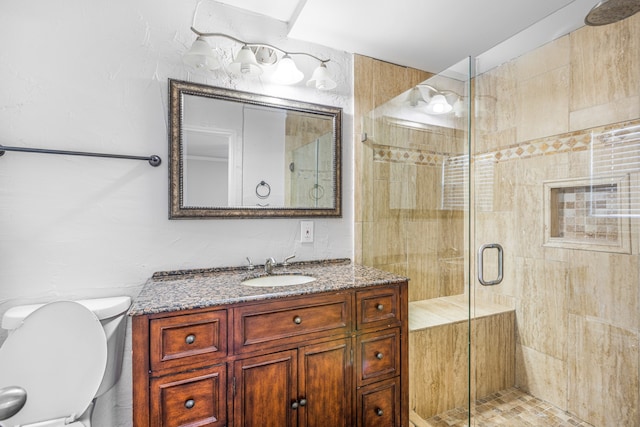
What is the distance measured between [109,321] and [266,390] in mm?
730

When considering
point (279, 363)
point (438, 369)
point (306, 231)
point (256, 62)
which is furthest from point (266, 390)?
point (256, 62)

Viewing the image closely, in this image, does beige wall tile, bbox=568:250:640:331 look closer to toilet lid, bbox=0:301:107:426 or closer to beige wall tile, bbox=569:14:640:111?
beige wall tile, bbox=569:14:640:111

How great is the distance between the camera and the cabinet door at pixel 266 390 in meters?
1.14

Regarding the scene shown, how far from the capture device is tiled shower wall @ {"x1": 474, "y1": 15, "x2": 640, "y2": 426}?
1.37 metres

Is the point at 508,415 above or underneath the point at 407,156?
underneath

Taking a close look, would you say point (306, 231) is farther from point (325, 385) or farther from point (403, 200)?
point (325, 385)

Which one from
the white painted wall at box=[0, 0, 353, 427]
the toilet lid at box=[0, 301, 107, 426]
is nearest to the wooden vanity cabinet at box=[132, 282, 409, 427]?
the toilet lid at box=[0, 301, 107, 426]

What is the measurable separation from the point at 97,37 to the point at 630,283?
2693mm

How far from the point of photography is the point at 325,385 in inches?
50.6

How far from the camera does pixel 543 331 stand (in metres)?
1.72

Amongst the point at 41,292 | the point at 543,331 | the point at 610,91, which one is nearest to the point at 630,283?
the point at 543,331

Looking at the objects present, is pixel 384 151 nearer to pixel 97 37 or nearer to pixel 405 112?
pixel 405 112

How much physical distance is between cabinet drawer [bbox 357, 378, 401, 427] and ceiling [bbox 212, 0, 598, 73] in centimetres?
188

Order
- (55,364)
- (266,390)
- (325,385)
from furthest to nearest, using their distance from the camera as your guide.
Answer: (325,385) < (266,390) < (55,364)
